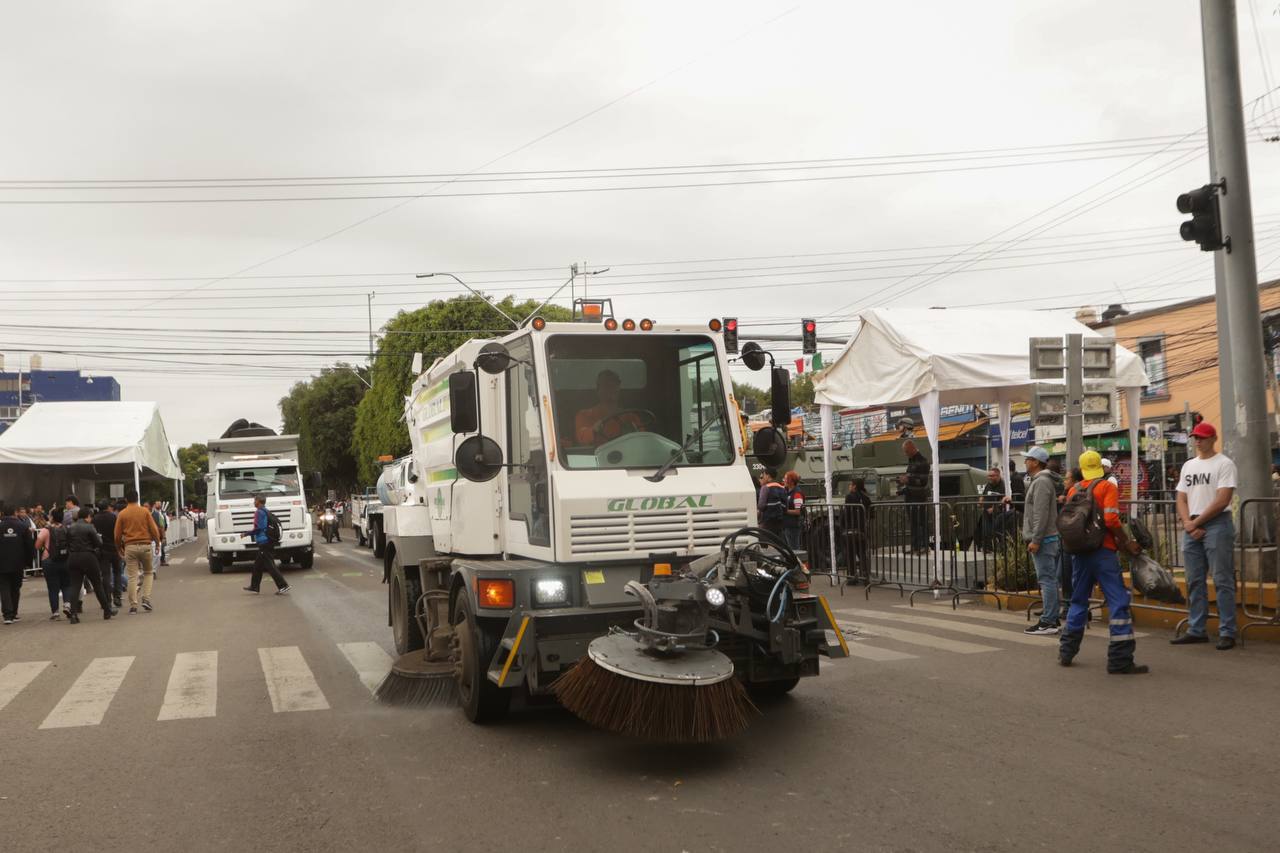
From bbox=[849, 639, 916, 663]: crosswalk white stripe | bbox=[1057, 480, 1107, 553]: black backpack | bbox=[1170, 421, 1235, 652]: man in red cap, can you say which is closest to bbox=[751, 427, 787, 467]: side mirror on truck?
bbox=[1057, 480, 1107, 553]: black backpack

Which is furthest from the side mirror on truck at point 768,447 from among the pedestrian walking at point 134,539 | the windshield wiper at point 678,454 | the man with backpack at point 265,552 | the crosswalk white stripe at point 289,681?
the man with backpack at point 265,552

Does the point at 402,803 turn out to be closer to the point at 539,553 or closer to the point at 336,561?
the point at 539,553

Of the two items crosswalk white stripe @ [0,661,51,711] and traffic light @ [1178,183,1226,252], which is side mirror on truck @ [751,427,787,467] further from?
crosswalk white stripe @ [0,661,51,711]

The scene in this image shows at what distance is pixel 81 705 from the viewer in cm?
900

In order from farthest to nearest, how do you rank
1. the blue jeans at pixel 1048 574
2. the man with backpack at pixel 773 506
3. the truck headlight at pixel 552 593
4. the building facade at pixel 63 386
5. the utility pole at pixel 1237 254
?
the building facade at pixel 63 386 < the man with backpack at pixel 773 506 < the blue jeans at pixel 1048 574 < the utility pole at pixel 1237 254 < the truck headlight at pixel 552 593

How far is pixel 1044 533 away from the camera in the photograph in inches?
423

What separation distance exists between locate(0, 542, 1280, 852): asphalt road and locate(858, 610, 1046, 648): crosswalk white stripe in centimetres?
30

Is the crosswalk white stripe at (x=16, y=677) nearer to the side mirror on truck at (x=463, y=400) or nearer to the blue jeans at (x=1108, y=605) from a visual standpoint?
the side mirror on truck at (x=463, y=400)

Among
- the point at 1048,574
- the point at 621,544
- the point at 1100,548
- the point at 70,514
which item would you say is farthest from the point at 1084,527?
the point at 70,514

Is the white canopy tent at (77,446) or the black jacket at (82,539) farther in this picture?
the white canopy tent at (77,446)

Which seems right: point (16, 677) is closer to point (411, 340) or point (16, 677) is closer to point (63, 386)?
point (411, 340)

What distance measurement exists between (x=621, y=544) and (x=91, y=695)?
5384mm

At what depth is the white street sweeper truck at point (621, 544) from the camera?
243 inches

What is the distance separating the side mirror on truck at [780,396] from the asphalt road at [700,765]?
205 centimetres
